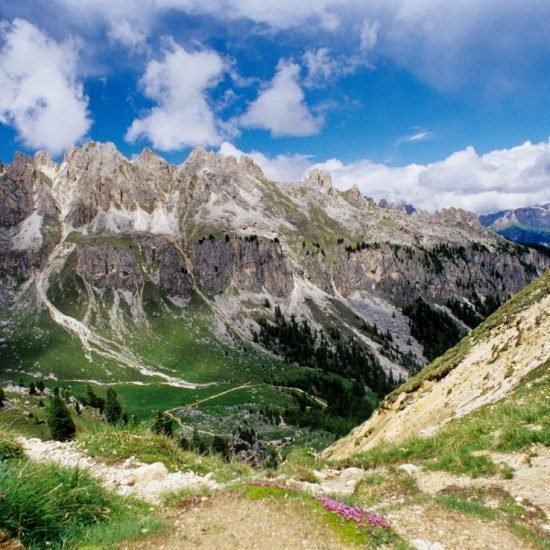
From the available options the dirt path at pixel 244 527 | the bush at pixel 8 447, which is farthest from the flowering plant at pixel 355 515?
the bush at pixel 8 447

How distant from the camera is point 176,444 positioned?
1623 cm

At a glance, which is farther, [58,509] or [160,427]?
[160,427]

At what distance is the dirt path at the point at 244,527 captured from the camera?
795 centimetres

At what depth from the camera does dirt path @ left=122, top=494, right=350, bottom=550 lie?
795 centimetres

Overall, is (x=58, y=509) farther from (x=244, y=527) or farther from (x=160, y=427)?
(x=160, y=427)

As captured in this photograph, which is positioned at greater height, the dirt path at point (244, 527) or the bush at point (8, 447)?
the bush at point (8, 447)

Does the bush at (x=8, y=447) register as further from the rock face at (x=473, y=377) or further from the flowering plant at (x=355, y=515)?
the rock face at (x=473, y=377)

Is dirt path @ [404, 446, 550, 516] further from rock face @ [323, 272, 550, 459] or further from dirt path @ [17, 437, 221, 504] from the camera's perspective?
rock face @ [323, 272, 550, 459]

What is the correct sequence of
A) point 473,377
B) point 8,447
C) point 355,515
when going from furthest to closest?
point 473,377, point 8,447, point 355,515

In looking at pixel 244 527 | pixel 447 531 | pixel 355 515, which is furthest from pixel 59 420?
pixel 447 531

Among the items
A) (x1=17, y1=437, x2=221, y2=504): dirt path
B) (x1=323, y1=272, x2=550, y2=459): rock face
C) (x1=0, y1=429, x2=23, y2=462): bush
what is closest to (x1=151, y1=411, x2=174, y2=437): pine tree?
(x1=17, y1=437, x2=221, y2=504): dirt path

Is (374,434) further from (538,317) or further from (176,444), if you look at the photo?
(176,444)

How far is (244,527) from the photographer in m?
8.57

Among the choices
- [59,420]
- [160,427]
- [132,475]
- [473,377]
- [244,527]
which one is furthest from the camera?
[59,420]
